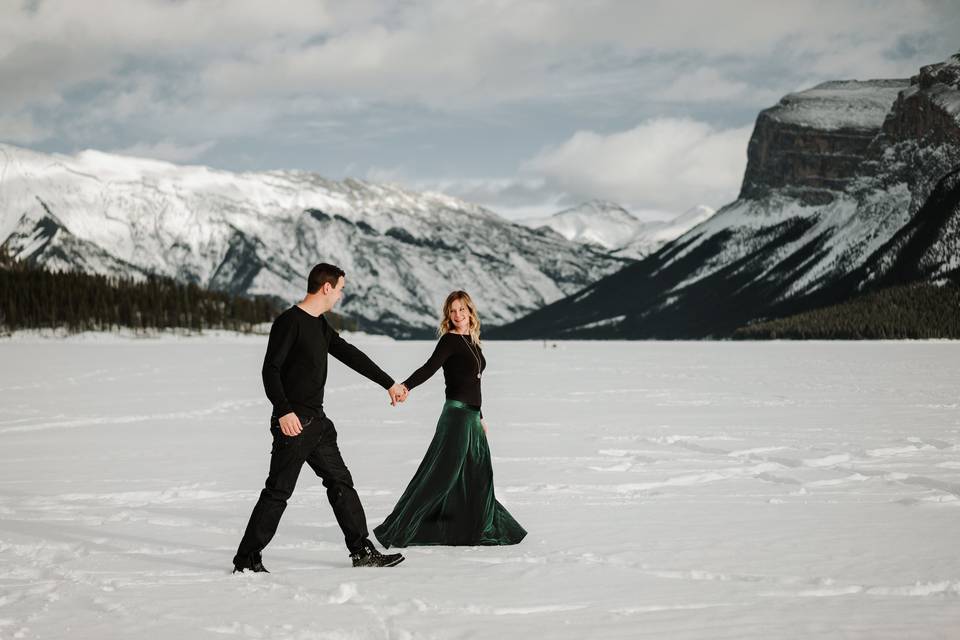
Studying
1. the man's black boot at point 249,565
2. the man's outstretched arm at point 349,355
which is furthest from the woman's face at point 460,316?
the man's black boot at point 249,565

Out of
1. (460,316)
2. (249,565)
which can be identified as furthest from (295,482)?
(460,316)

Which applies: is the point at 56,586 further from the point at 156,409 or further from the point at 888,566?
the point at 156,409

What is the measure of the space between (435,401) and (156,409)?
8.44 meters

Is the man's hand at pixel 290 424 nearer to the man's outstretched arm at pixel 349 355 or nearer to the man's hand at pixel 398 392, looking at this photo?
the man's outstretched arm at pixel 349 355

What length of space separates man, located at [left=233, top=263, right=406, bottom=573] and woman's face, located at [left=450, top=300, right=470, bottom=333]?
158 centimetres

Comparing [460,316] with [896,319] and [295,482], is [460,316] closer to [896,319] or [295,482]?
[295,482]

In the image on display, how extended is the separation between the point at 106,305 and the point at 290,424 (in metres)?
137

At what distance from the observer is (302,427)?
8.25m

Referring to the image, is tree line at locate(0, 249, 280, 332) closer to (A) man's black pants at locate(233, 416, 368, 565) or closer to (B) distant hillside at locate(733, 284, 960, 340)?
(B) distant hillside at locate(733, 284, 960, 340)

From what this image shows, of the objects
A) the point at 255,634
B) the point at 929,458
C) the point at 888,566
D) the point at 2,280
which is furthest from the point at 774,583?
the point at 2,280

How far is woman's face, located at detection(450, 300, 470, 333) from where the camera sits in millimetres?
9672

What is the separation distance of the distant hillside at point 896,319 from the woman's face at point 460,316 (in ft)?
548

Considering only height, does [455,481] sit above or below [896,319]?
below

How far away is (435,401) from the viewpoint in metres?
29.8
